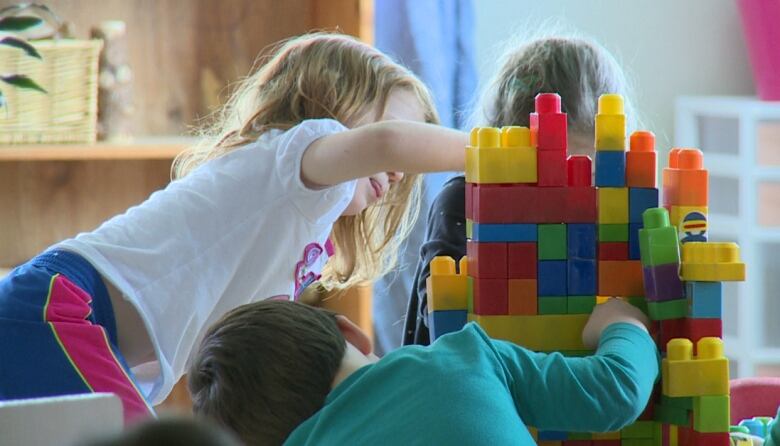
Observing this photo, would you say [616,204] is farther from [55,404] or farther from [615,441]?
[55,404]

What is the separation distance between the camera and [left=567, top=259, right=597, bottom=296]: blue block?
1.01 metres

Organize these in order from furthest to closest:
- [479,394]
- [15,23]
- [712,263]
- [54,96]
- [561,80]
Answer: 1. [54,96]
2. [15,23]
3. [561,80]
4. [712,263]
5. [479,394]

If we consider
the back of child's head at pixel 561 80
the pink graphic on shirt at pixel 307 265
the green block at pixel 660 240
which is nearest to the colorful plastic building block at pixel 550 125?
the green block at pixel 660 240

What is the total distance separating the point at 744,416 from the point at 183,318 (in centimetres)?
82

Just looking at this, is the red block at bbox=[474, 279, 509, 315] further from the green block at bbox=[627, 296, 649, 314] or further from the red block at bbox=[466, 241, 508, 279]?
the green block at bbox=[627, 296, 649, 314]

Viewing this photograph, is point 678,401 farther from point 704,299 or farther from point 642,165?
point 642,165

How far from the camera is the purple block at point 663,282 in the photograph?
97cm

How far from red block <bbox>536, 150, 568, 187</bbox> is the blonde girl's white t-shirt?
0.41m

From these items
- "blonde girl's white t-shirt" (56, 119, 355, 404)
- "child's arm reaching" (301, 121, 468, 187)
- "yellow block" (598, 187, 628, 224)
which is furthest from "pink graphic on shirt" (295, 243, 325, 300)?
"yellow block" (598, 187, 628, 224)

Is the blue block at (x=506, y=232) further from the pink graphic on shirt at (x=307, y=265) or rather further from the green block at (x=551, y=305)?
the pink graphic on shirt at (x=307, y=265)

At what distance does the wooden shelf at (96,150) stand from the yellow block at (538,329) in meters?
1.25

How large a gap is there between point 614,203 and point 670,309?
108mm

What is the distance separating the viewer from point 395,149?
1.22 meters

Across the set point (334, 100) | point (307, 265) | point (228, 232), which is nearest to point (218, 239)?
point (228, 232)
